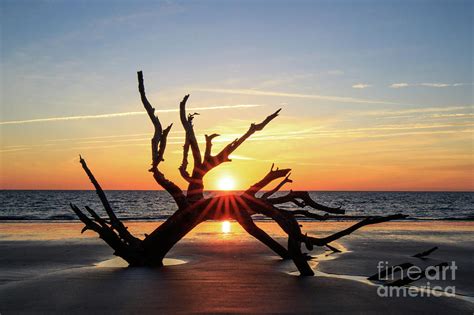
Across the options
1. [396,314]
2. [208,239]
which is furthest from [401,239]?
[396,314]

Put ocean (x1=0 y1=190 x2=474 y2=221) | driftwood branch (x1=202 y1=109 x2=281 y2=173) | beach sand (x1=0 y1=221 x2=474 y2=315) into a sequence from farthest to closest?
ocean (x1=0 y1=190 x2=474 y2=221), driftwood branch (x1=202 y1=109 x2=281 y2=173), beach sand (x1=0 y1=221 x2=474 y2=315)

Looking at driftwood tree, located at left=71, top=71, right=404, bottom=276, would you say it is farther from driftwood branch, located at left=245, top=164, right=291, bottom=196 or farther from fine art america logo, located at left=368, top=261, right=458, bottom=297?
fine art america logo, located at left=368, top=261, right=458, bottom=297

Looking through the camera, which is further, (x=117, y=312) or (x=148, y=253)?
(x=148, y=253)

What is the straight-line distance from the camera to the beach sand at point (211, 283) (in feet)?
24.4

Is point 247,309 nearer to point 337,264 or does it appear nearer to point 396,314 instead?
point 396,314

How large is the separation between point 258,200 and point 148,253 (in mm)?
2907

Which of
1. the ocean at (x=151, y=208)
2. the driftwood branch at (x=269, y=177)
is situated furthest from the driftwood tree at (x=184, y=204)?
the ocean at (x=151, y=208)

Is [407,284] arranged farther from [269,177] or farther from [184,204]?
[184,204]

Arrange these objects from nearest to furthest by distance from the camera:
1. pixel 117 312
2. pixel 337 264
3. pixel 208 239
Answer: pixel 117 312
pixel 337 264
pixel 208 239

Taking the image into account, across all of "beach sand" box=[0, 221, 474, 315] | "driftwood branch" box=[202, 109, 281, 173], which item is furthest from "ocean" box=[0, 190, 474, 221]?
"driftwood branch" box=[202, 109, 281, 173]

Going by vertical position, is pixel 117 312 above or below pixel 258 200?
below

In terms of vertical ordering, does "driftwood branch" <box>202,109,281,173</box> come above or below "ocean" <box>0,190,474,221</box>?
above

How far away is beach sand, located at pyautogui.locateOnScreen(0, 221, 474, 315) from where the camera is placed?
24.4 ft

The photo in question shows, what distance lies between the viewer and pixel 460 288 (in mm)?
9336
